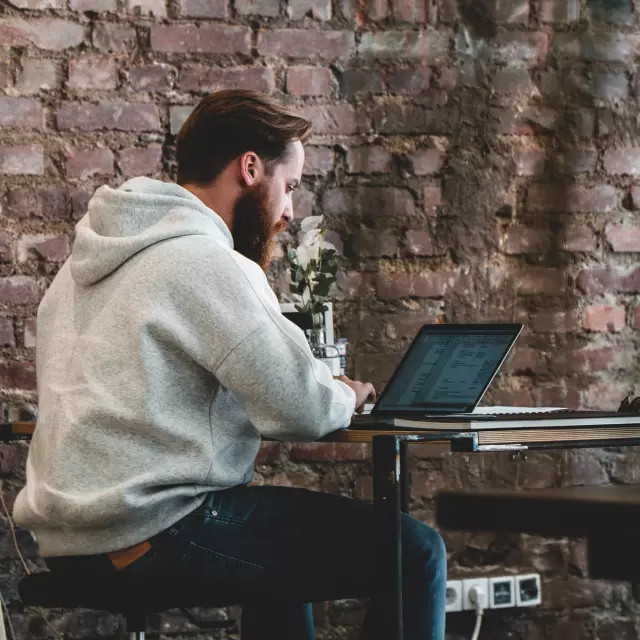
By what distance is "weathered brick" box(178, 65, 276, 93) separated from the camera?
2.37 meters

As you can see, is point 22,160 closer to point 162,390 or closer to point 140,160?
point 140,160

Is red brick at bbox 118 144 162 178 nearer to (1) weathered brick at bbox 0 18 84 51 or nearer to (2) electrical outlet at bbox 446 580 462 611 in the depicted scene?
(1) weathered brick at bbox 0 18 84 51

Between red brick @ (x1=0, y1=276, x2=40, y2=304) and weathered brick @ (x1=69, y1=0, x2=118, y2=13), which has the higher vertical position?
weathered brick @ (x1=69, y1=0, x2=118, y2=13)

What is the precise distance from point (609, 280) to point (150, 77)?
1207 millimetres

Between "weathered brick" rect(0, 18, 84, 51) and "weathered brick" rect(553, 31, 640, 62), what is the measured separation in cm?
115

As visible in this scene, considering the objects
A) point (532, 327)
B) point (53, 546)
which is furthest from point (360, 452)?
point (53, 546)

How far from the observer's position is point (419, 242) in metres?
2.49

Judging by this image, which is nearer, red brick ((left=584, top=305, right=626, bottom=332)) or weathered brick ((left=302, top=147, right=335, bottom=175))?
weathered brick ((left=302, top=147, right=335, bottom=175))

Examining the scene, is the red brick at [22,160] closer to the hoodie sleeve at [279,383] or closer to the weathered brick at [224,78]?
the weathered brick at [224,78]

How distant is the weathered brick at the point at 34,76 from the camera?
2.31 meters

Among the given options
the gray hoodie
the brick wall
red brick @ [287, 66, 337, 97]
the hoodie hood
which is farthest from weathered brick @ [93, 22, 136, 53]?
the gray hoodie

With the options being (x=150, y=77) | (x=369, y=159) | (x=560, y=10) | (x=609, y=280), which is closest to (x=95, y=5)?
(x=150, y=77)

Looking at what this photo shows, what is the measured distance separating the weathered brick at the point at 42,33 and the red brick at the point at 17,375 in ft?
2.30

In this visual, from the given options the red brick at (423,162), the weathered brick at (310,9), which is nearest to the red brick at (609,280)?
the red brick at (423,162)
